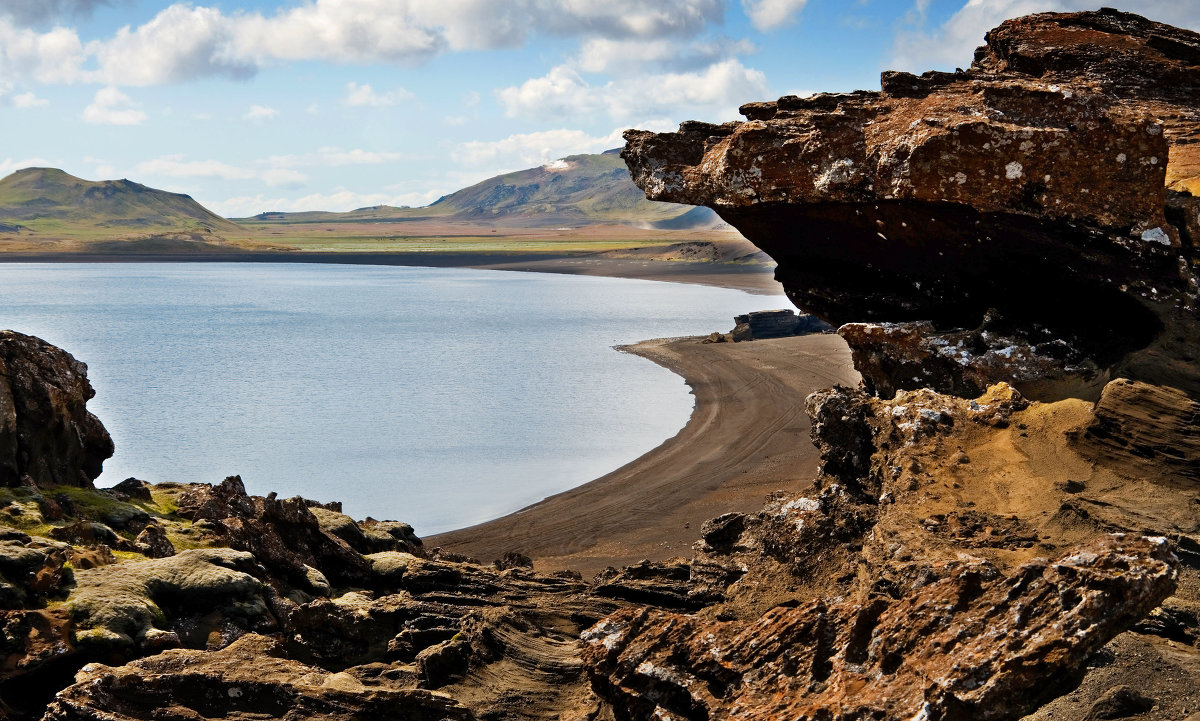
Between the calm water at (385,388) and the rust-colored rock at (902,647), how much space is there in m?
23.0

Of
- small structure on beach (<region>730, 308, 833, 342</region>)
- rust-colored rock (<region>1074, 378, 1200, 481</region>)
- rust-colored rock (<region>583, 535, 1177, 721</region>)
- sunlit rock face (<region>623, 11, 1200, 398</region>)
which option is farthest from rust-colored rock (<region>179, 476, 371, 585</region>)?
small structure on beach (<region>730, 308, 833, 342</region>)

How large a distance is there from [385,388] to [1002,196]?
164 feet

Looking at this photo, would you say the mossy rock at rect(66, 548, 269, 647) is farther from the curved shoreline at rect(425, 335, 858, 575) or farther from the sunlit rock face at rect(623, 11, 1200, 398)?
the curved shoreline at rect(425, 335, 858, 575)

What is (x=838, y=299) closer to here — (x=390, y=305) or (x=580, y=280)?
(x=390, y=305)

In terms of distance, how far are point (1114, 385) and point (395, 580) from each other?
37.2 ft

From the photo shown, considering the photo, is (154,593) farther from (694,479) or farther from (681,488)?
(694,479)

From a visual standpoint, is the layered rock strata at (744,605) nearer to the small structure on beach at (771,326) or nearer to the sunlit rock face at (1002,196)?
the sunlit rock face at (1002,196)

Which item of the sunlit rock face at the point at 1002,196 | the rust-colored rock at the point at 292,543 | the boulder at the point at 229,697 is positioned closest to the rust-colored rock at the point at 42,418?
the rust-colored rock at the point at 292,543

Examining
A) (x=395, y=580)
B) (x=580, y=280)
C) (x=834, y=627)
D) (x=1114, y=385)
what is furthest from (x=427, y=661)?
(x=580, y=280)

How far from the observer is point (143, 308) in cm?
10925

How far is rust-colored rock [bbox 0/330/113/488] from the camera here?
690 inches

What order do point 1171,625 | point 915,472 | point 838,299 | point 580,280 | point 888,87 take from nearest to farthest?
1. point 1171,625
2. point 915,472
3. point 888,87
4. point 838,299
5. point 580,280

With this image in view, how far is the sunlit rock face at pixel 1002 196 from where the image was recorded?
1234 cm

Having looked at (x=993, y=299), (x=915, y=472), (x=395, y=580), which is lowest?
(x=395, y=580)
